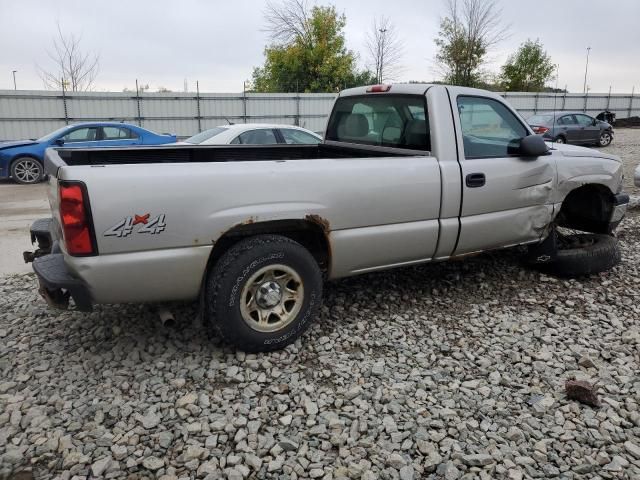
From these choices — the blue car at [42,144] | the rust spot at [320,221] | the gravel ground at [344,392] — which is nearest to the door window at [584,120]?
the blue car at [42,144]

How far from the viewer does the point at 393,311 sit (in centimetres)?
440

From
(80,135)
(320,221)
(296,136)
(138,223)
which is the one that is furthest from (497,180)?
(80,135)

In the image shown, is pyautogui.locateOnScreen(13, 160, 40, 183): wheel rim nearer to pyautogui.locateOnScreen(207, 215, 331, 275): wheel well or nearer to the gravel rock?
pyautogui.locateOnScreen(207, 215, 331, 275): wheel well

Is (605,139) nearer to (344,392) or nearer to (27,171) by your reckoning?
(27,171)

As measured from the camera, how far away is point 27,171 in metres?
13.0

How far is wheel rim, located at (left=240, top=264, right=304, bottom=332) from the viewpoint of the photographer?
346 cm

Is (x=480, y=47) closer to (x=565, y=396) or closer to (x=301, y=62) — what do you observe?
(x=301, y=62)

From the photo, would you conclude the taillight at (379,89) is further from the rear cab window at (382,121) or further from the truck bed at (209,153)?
the truck bed at (209,153)

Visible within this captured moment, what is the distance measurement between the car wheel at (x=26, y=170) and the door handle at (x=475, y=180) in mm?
12264

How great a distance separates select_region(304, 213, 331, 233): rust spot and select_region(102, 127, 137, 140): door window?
11.2 m

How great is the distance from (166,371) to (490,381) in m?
2.13

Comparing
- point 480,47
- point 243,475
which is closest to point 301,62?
point 480,47

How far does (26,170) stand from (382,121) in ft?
37.7

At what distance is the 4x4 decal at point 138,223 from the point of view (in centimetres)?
295
